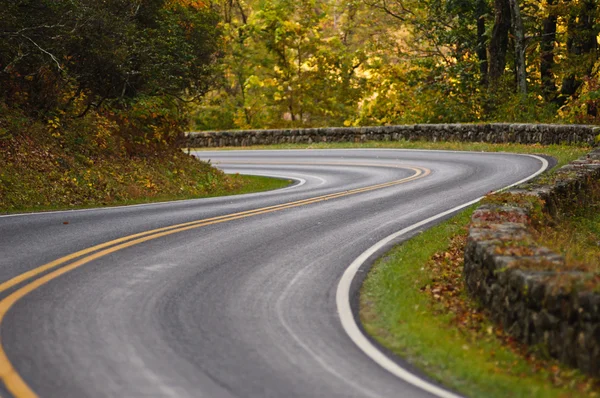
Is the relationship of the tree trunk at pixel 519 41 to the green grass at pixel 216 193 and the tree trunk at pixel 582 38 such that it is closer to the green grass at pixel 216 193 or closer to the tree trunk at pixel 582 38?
the tree trunk at pixel 582 38

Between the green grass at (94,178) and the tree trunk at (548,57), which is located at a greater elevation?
the tree trunk at (548,57)

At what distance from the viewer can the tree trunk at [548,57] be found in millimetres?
35719

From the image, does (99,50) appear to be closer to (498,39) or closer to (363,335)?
(363,335)

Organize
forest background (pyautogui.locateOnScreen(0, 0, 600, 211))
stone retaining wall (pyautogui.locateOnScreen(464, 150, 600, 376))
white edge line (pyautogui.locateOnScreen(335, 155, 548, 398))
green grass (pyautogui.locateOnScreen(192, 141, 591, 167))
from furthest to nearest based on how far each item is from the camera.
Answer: green grass (pyautogui.locateOnScreen(192, 141, 591, 167)), forest background (pyautogui.locateOnScreen(0, 0, 600, 211)), stone retaining wall (pyautogui.locateOnScreen(464, 150, 600, 376)), white edge line (pyautogui.locateOnScreen(335, 155, 548, 398))

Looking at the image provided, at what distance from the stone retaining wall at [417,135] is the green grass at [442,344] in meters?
16.7

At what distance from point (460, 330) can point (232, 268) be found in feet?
10.8

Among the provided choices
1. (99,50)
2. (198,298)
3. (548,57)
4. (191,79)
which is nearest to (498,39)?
(548,57)

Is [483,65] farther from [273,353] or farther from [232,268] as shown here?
[273,353]

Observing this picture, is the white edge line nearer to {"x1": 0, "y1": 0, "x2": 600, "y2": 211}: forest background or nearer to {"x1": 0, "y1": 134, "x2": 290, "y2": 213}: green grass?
{"x1": 0, "y1": 134, "x2": 290, "y2": 213}: green grass

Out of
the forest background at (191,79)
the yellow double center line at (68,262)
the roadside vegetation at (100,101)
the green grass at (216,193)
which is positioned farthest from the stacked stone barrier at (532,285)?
the forest background at (191,79)

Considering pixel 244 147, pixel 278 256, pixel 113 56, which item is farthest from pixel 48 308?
pixel 244 147

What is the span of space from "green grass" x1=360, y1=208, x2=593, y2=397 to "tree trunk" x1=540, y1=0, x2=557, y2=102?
29.3m

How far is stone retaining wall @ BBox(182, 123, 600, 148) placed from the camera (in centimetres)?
2586

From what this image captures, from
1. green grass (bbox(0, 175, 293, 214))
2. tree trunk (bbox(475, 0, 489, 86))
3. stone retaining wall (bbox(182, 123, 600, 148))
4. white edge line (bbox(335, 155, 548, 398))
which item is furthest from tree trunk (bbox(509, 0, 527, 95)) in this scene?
white edge line (bbox(335, 155, 548, 398))
